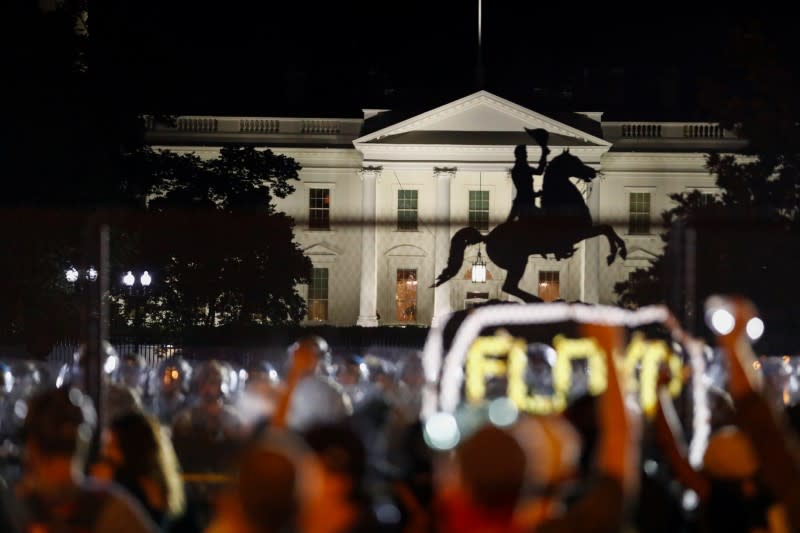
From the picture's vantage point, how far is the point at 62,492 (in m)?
3.21

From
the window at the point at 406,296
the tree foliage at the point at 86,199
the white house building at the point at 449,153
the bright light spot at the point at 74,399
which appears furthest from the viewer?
the white house building at the point at 449,153

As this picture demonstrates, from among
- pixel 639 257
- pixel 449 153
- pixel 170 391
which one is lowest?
pixel 170 391

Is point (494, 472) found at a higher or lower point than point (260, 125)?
lower

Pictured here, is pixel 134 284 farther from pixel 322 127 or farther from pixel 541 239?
pixel 322 127

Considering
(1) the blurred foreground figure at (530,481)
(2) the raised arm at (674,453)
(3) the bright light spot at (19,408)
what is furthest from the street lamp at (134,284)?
(1) the blurred foreground figure at (530,481)

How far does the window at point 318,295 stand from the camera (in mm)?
34875

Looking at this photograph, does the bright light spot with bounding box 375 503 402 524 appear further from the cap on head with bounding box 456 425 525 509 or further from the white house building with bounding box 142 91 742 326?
the white house building with bounding box 142 91 742 326

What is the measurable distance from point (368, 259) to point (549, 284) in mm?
8215

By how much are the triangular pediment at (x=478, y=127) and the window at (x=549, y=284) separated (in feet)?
43.0

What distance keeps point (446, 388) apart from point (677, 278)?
178 centimetres

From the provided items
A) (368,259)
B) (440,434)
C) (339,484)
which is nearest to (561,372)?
(440,434)

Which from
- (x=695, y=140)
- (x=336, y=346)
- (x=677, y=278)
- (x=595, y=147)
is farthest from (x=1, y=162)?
(x=695, y=140)

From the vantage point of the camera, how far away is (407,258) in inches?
1762

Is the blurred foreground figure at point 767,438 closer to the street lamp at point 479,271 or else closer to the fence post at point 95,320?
the fence post at point 95,320
